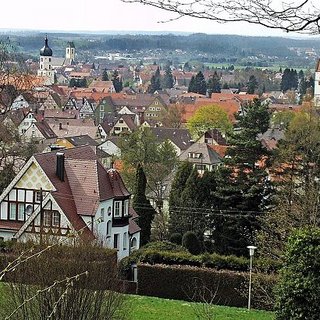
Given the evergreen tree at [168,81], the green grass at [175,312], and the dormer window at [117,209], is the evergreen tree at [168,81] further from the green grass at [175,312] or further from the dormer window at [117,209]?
Answer: the green grass at [175,312]

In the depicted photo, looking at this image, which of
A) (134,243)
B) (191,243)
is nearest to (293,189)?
(191,243)

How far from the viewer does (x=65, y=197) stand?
23.8 metres

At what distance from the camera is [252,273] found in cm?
1842

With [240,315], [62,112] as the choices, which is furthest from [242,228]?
[62,112]

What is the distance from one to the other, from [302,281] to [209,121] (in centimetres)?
5567

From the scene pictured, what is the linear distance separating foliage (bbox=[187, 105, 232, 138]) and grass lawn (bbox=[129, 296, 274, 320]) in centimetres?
4900

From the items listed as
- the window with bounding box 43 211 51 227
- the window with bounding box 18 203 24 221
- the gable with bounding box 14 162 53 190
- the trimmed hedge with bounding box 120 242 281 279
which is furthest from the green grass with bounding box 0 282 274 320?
the window with bounding box 18 203 24 221

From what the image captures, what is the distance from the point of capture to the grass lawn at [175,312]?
52.5ft

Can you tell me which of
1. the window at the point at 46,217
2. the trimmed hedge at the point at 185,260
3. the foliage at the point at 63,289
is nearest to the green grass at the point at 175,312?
the trimmed hedge at the point at 185,260

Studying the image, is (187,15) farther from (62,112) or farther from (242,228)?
(62,112)

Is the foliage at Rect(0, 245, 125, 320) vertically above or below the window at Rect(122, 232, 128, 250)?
above

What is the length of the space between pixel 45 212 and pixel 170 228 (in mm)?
8266

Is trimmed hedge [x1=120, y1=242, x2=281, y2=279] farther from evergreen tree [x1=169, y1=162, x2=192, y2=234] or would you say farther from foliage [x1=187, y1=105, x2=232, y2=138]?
foliage [x1=187, y1=105, x2=232, y2=138]

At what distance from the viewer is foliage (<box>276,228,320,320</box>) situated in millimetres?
12320
